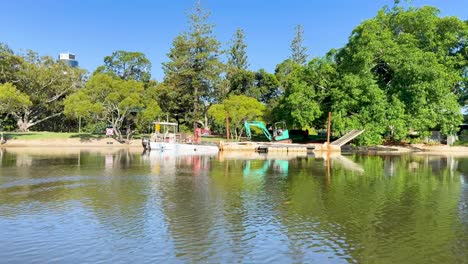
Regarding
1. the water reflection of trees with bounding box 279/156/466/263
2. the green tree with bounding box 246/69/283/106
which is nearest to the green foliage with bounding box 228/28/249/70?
the green tree with bounding box 246/69/283/106

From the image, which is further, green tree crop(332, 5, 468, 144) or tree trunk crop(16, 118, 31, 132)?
tree trunk crop(16, 118, 31, 132)

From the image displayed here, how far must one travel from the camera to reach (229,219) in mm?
11555

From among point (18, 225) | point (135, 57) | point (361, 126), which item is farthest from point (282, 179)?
point (135, 57)

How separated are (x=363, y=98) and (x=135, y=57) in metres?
39.0

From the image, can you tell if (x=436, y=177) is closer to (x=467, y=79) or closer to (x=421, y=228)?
(x=421, y=228)

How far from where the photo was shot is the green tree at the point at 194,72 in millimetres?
60844

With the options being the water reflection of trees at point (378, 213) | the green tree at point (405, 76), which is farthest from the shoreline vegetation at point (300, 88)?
the water reflection of trees at point (378, 213)

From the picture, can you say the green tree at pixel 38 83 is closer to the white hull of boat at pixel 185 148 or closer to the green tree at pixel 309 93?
the white hull of boat at pixel 185 148

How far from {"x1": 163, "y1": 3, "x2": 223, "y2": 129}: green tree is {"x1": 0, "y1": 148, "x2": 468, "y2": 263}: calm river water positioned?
4158 cm

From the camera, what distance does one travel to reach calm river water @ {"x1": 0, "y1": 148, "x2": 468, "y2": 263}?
8.72m

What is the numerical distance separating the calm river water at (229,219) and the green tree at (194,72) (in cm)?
4158

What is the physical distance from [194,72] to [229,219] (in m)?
50.2

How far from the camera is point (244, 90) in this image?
6562 cm

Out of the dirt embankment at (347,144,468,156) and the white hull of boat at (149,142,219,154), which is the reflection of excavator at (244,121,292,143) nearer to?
the dirt embankment at (347,144,468,156)
